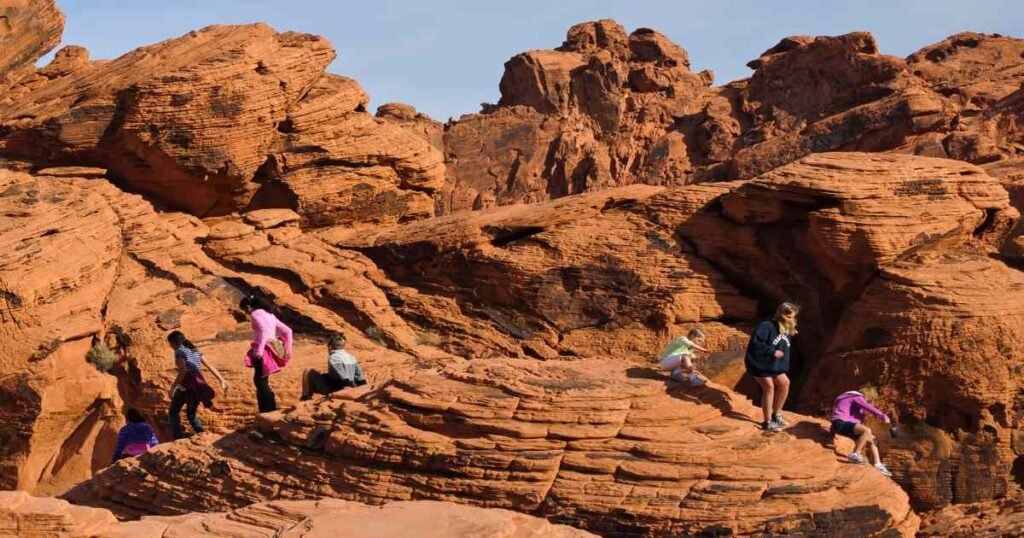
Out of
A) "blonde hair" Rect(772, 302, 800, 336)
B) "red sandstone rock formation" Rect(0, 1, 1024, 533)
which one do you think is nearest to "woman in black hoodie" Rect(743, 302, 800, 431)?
"blonde hair" Rect(772, 302, 800, 336)

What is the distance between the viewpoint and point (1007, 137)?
4094cm

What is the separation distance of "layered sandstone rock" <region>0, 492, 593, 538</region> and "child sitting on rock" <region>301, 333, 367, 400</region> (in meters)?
4.33

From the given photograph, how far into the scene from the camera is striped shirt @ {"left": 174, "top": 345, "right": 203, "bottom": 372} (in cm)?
1642

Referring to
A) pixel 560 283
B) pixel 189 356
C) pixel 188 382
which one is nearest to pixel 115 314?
pixel 188 382

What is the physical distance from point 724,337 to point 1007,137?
74.0ft

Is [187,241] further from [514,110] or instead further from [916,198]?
[514,110]

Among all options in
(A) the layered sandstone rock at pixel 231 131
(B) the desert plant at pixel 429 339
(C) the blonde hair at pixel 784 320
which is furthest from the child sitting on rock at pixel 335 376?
(A) the layered sandstone rock at pixel 231 131

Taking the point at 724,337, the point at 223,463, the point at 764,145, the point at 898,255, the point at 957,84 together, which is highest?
the point at 957,84

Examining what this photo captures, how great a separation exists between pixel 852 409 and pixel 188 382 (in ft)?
27.9

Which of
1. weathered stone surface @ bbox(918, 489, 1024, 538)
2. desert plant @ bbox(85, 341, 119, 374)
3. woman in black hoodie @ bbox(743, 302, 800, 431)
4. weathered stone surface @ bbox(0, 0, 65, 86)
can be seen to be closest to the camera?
woman in black hoodie @ bbox(743, 302, 800, 431)

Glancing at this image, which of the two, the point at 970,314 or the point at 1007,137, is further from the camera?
the point at 1007,137

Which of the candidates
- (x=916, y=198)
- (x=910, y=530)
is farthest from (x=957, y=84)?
(x=910, y=530)

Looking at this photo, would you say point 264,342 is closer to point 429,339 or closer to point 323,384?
point 323,384

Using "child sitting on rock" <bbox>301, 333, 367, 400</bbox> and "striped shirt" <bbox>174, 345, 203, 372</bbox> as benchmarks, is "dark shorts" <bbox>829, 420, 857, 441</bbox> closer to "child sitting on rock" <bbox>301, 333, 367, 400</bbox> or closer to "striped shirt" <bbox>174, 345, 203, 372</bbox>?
"child sitting on rock" <bbox>301, 333, 367, 400</bbox>
